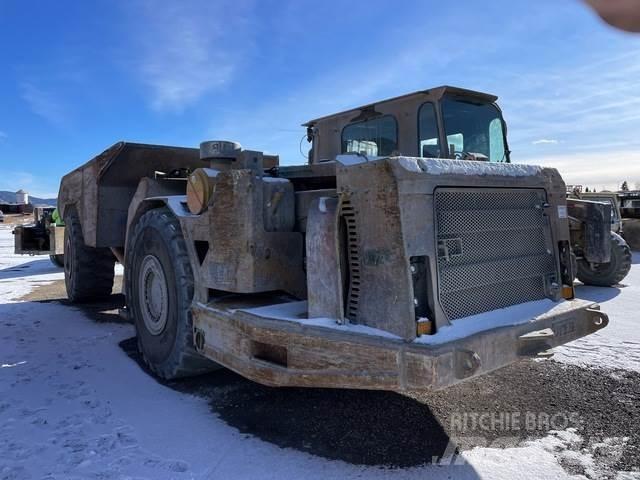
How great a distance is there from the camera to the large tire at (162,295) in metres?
3.82

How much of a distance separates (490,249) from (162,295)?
2.65 meters

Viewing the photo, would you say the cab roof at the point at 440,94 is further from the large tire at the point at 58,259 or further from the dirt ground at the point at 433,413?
the large tire at the point at 58,259

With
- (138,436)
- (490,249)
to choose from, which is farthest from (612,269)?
(138,436)

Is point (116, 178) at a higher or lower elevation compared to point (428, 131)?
lower

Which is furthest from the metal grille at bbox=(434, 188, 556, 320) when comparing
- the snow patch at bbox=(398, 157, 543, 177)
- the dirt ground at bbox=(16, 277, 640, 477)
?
the dirt ground at bbox=(16, 277, 640, 477)

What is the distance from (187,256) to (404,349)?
80.2 inches

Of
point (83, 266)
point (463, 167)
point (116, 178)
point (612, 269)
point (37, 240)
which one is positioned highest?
point (116, 178)

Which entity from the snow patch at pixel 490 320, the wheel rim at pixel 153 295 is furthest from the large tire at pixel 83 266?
the snow patch at pixel 490 320

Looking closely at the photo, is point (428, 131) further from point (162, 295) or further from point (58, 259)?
point (58, 259)

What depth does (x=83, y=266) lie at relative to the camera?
23.1 ft

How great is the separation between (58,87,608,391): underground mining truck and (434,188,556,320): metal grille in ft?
0.04

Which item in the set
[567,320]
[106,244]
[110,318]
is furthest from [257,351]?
[110,318]

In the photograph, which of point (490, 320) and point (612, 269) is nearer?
point (490, 320)

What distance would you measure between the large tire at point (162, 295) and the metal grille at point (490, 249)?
2.00m
